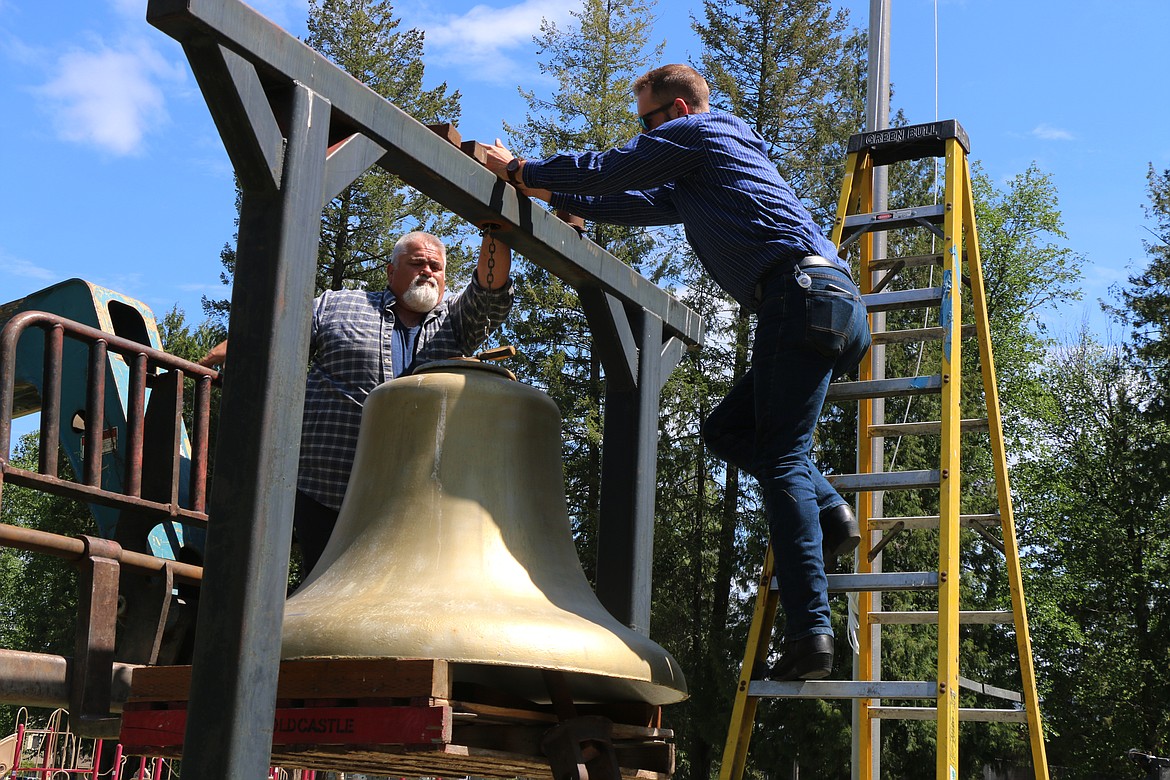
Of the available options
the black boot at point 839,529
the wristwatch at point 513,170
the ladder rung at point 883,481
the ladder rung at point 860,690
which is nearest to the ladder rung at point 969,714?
the ladder rung at point 860,690

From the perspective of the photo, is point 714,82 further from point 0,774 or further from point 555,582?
point 555,582

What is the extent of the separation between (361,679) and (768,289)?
5.20ft

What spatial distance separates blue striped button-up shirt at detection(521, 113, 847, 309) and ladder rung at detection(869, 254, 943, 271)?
7.15 feet

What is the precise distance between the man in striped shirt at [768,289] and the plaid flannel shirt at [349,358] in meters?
0.62

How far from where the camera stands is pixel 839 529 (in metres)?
3.51

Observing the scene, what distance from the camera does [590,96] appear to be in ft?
80.6

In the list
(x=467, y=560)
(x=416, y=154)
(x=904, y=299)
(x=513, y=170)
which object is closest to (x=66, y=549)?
(x=467, y=560)

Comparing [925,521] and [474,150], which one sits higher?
[474,150]

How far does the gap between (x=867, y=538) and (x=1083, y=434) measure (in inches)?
988

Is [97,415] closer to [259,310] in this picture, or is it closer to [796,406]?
[259,310]

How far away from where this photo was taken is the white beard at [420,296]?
4.60 metres

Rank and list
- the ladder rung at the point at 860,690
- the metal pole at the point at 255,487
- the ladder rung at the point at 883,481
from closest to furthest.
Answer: the metal pole at the point at 255,487, the ladder rung at the point at 860,690, the ladder rung at the point at 883,481

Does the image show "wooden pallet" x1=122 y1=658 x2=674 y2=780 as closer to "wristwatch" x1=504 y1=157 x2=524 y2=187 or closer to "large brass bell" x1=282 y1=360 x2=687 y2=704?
"large brass bell" x1=282 y1=360 x2=687 y2=704

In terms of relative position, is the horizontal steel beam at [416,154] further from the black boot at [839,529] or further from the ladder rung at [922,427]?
the ladder rung at [922,427]
